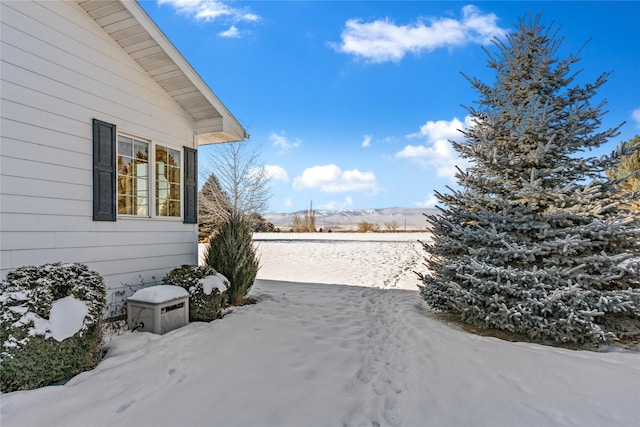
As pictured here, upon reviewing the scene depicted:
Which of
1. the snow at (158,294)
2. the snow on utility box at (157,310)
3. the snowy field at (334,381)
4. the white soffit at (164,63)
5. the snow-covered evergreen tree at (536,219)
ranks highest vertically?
the white soffit at (164,63)

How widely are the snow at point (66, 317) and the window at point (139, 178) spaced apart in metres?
1.59

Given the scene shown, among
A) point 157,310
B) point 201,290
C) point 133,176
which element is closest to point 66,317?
point 157,310

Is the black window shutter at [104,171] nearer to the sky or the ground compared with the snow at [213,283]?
nearer to the sky

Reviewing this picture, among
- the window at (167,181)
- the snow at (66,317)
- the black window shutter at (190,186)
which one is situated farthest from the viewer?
the black window shutter at (190,186)

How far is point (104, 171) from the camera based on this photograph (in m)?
4.10

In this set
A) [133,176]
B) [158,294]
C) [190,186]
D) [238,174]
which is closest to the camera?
[158,294]

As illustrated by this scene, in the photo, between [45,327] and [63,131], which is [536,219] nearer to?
[45,327]

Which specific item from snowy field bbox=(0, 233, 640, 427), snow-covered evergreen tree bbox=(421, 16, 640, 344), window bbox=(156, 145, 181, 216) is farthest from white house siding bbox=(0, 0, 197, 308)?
snow-covered evergreen tree bbox=(421, 16, 640, 344)

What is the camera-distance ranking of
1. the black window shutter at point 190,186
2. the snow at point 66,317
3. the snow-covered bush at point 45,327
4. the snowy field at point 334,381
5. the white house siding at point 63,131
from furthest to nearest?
the black window shutter at point 190,186
the white house siding at point 63,131
the snow at point 66,317
the snow-covered bush at point 45,327
the snowy field at point 334,381

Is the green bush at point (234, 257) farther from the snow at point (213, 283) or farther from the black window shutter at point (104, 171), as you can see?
the black window shutter at point (104, 171)

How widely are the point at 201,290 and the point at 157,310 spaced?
0.68 meters

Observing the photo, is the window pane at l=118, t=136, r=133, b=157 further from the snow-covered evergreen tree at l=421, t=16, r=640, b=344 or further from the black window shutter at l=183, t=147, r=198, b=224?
the snow-covered evergreen tree at l=421, t=16, r=640, b=344

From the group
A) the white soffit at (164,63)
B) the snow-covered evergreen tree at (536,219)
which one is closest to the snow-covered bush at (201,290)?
the white soffit at (164,63)

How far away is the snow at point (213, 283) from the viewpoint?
4.30 metres
